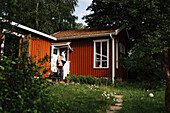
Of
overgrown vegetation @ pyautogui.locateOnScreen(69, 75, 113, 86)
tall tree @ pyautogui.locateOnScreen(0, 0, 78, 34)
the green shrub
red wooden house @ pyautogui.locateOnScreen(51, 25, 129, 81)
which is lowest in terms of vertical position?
overgrown vegetation @ pyautogui.locateOnScreen(69, 75, 113, 86)

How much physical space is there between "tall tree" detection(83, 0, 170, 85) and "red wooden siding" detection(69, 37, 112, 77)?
277 cm

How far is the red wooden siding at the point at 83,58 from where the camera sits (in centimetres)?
1228

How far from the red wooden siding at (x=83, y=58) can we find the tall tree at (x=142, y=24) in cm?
277

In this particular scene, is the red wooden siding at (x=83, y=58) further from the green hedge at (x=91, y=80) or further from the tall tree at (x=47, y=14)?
the tall tree at (x=47, y=14)

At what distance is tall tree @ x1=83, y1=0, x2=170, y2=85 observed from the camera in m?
9.84

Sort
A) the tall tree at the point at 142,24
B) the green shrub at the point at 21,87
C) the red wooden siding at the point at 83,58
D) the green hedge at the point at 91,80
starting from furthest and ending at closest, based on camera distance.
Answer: the red wooden siding at the point at 83,58 → the green hedge at the point at 91,80 → the tall tree at the point at 142,24 → the green shrub at the point at 21,87

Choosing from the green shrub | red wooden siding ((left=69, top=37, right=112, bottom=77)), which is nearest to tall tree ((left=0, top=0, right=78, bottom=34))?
red wooden siding ((left=69, top=37, right=112, bottom=77))

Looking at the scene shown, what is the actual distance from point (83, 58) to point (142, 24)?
6.77 m

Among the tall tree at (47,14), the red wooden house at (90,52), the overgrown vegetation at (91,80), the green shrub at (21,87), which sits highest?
the tall tree at (47,14)

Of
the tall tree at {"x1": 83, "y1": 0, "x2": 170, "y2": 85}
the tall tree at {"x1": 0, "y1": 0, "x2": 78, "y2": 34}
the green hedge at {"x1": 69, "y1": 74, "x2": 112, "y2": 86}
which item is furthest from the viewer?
the tall tree at {"x1": 0, "y1": 0, "x2": 78, "y2": 34}

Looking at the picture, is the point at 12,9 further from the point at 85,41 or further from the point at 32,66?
the point at 85,41

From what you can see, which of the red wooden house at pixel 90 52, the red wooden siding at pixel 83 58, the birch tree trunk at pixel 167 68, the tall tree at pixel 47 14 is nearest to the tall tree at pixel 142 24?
the red wooden house at pixel 90 52

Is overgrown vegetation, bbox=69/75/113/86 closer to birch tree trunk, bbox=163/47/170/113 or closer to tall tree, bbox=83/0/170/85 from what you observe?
tall tree, bbox=83/0/170/85

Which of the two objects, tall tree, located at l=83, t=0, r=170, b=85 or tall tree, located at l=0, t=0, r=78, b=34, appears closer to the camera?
tall tree, located at l=83, t=0, r=170, b=85
